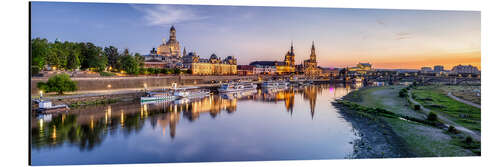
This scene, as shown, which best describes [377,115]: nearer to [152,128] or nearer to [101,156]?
[152,128]

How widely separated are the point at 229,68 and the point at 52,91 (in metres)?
48.1

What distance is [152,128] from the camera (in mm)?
12844

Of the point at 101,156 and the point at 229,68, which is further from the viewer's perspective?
the point at 229,68

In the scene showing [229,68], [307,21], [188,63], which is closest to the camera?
[307,21]

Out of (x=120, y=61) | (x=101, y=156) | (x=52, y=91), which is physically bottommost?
(x=101, y=156)

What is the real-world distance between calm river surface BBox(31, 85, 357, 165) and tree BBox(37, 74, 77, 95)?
1.35 meters

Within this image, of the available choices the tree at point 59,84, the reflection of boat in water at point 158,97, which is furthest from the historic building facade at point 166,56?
the tree at point 59,84

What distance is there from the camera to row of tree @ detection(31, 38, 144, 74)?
15334mm

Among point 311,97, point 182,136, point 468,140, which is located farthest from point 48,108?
point 311,97

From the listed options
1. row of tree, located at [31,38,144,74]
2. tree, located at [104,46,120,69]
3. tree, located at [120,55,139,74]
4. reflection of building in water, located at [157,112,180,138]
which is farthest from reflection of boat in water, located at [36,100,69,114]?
tree, located at [104,46,120,69]

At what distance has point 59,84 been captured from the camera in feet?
50.8

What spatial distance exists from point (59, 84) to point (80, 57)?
30.7ft

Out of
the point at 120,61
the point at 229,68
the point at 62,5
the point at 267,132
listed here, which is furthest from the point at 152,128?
the point at 229,68

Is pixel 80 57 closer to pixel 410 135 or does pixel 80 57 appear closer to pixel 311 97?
pixel 311 97
